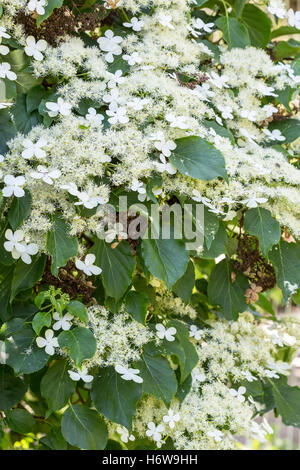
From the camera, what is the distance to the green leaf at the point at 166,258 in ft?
3.60

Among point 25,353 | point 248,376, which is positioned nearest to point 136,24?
point 25,353

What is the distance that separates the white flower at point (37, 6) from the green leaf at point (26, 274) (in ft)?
1.56

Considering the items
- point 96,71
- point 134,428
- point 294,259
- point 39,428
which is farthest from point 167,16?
point 39,428

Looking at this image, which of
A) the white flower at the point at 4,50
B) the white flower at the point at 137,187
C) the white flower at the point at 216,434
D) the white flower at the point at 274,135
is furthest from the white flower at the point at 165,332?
the white flower at the point at 4,50

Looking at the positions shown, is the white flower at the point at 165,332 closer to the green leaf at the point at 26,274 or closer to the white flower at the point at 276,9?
the green leaf at the point at 26,274

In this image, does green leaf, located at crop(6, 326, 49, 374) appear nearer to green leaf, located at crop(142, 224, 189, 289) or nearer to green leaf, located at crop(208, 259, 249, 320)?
green leaf, located at crop(142, 224, 189, 289)

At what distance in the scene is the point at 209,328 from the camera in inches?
60.1

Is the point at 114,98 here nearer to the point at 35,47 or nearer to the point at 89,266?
the point at 35,47

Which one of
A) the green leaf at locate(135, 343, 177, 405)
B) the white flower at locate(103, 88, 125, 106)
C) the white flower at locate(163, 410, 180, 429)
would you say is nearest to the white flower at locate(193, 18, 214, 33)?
the white flower at locate(103, 88, 125, 106)

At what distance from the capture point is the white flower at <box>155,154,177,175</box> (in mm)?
1115

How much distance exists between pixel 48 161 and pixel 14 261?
0.21 metres

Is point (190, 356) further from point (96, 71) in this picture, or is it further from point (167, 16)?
point (167, 16)

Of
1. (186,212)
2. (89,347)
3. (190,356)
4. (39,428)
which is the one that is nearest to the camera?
(89,347)

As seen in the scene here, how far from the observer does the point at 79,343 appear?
107 centimetres
